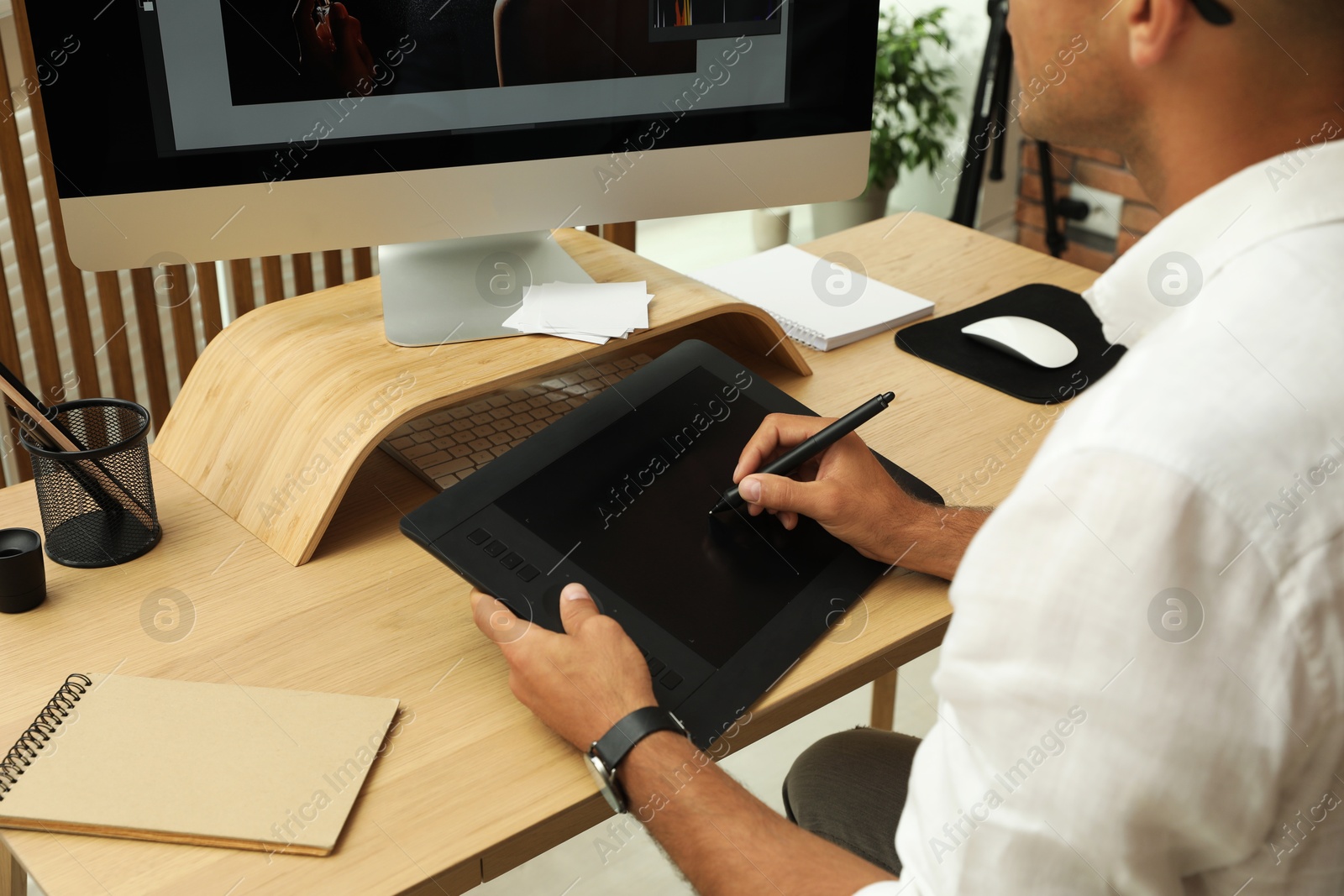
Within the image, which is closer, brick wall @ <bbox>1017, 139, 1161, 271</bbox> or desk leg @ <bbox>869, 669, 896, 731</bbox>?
desk leg @ <bbox>869, 669, 896, 731</bbox>

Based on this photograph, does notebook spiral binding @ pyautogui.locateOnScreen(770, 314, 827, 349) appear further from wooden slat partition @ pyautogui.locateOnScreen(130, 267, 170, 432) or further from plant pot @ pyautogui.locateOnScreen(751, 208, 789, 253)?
plant pot @ pyautogui.locateOnScreen(751, 208, 789, 253)

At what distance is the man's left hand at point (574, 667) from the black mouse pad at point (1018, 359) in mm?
615

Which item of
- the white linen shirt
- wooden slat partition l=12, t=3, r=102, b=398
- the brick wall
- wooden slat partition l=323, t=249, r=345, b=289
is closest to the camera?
the white linen shirt

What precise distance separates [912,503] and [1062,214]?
2602 millimetres

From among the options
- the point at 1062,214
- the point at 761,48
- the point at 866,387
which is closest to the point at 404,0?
the point at 761,48

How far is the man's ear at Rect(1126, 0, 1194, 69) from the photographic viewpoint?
1.80 ft

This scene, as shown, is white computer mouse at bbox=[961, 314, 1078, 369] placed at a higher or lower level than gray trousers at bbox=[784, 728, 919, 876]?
higher

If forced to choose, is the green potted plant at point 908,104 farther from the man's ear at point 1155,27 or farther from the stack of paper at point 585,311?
the man's ear at point 1155,27

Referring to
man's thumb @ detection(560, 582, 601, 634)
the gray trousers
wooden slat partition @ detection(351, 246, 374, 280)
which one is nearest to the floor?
the gray trousers

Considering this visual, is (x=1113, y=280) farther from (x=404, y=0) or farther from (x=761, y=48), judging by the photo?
(x=404, y=0)

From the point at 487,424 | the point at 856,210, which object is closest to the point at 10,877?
the point at 487,424

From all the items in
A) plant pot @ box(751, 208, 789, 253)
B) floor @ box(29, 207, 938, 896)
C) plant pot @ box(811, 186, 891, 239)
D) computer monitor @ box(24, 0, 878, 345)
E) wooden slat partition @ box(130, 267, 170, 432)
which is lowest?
floor @ box(29, 207, 938, 896)

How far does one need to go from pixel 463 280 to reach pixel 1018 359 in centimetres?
63

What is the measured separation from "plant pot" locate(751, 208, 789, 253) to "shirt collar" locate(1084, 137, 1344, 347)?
293 centimetres
